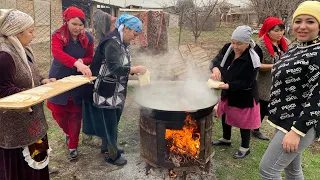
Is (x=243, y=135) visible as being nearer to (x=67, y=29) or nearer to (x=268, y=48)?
(x=268, y=48)

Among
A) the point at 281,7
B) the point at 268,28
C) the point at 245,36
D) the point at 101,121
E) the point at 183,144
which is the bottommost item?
the point at 183,144

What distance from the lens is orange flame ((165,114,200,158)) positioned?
310cm

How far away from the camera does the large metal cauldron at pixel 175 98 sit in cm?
294

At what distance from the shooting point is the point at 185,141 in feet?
10.3

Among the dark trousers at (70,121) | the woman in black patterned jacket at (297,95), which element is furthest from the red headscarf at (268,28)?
the dark trousers at (70,121)

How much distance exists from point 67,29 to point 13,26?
43.0 inches

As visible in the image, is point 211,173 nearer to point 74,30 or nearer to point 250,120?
point 250,120

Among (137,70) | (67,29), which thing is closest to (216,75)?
Result: (137,70)

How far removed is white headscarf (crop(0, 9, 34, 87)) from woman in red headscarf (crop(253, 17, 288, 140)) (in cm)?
309

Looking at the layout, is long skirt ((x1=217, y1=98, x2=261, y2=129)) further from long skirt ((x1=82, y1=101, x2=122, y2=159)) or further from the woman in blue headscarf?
long skirt ((x1=82, y1=101, x2=122, y2=159))

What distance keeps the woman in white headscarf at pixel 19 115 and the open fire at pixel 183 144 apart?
4.68ft

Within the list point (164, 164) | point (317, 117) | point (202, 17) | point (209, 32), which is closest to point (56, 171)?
point (164, 164)

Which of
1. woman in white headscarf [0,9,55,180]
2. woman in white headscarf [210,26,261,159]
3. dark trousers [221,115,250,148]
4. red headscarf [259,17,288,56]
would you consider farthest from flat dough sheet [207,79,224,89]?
woman in white headscarf [0,9,55,180]

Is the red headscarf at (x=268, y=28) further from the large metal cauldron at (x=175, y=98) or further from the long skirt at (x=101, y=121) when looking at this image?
the long skirt at (x=101, y=121)
